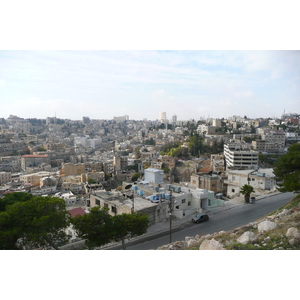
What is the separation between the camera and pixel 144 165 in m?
12.1

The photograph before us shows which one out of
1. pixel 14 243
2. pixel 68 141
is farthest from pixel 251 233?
pixel 68 141

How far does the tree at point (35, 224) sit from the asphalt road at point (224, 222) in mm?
622

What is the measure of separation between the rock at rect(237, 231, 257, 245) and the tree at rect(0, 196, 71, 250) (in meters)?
1.42

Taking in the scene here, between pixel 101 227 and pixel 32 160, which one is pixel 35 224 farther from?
pixel 32 160

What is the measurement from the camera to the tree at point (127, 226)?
95.0 inches

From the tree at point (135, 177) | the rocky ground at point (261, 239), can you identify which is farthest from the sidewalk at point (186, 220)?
the tree at point (135, 177)

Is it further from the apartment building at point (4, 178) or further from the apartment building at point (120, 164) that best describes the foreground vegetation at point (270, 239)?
the apartment building at point (4, 178)

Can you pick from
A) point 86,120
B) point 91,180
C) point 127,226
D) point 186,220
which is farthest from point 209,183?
point 86,120

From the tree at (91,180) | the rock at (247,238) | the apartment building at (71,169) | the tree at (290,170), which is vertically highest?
the tree at (290,170)

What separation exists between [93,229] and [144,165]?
9.79 metres

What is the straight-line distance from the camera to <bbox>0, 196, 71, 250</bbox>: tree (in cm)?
210

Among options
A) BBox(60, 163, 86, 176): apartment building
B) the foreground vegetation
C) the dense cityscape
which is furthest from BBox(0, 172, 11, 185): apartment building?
the foreground vegetation

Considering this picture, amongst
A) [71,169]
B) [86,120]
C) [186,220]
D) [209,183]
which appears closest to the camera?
[186,220]

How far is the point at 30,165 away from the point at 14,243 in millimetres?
14271
